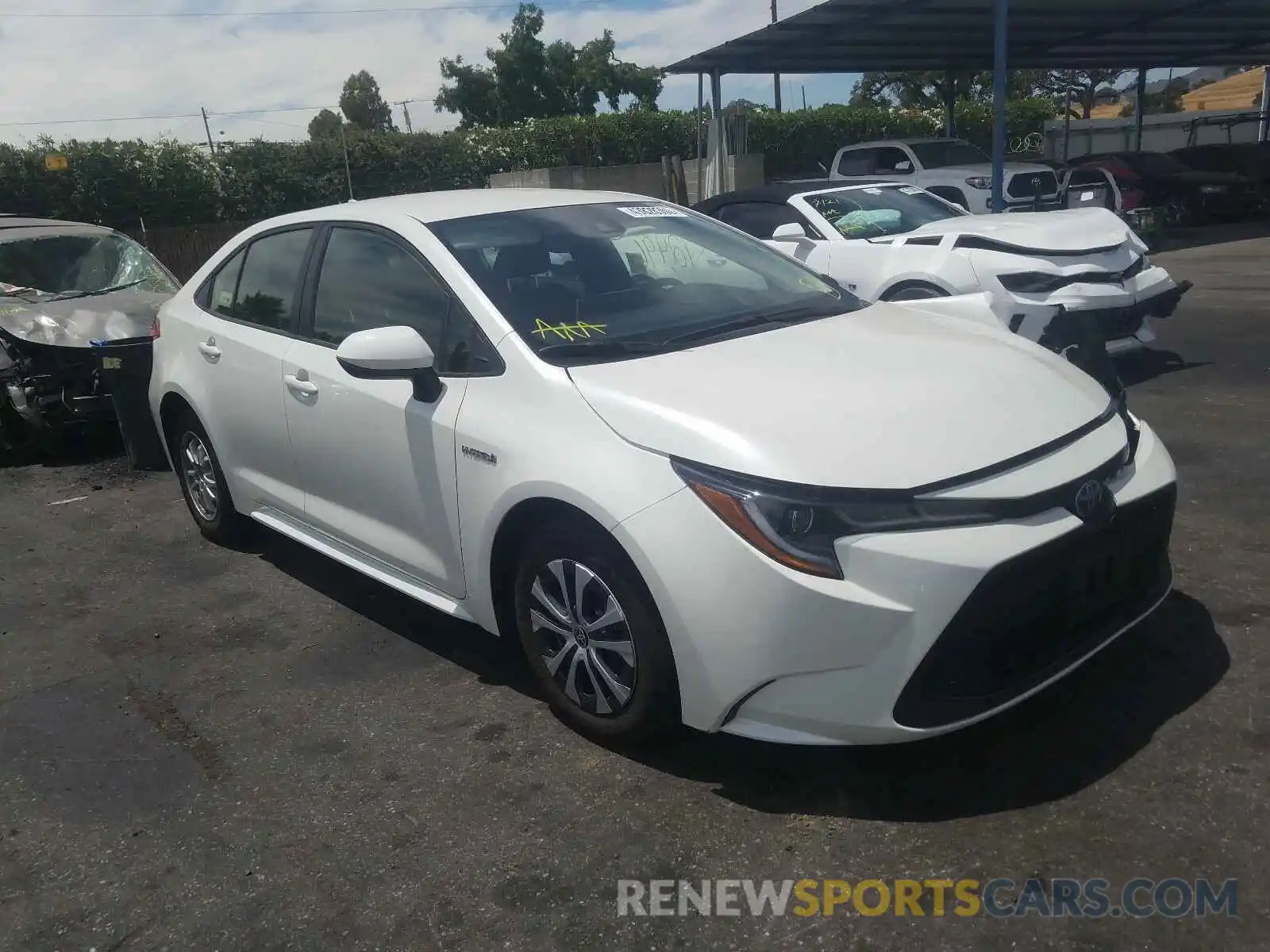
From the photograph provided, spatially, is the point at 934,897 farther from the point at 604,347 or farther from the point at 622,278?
the point at 622,278

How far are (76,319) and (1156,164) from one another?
20.4m

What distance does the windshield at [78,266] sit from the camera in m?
8.22

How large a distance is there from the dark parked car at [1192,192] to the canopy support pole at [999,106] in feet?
20.3

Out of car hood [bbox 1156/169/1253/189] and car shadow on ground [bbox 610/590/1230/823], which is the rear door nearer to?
car shadow on ground [bbox 610/590/1230/823]

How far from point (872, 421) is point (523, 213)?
182cm

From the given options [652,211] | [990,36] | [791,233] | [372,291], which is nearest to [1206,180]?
[990,36]

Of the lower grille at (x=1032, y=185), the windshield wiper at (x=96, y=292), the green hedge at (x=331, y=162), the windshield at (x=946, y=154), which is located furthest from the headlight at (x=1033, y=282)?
the green hedge at (x=331, y=162)

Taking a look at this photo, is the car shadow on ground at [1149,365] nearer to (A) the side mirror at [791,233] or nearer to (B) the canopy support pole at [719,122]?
(A) the side mirror at [791,233]

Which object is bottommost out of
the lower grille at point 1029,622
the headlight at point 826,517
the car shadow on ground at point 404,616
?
the car shadow on ground at point 404,616

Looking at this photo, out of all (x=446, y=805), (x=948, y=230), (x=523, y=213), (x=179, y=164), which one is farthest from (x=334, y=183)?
(x=446, y=805)

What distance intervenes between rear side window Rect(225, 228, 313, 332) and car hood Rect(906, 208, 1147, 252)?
4.64 m

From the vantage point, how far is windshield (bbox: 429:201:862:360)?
3600 millimetres

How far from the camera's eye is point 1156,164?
21469 millimetres

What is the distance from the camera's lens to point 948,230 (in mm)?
7648
